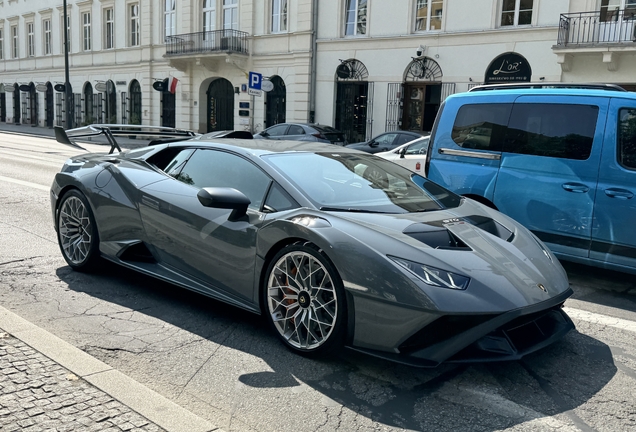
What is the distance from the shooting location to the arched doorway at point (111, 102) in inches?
1473

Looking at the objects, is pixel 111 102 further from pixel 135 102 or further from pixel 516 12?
pixel 516 12

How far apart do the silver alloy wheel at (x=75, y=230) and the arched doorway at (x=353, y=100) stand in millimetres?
19765

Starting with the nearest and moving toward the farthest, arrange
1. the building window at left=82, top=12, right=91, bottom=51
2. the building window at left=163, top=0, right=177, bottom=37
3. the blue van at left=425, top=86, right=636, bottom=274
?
the blue van at left=425, top=86, right=636, bottom=274 < the building window at left=163, top=0, right=177, bottom=37 < the building window at left=82, top=12, right=91, bottom=51

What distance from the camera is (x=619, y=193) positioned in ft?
17.7

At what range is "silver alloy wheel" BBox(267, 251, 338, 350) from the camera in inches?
143

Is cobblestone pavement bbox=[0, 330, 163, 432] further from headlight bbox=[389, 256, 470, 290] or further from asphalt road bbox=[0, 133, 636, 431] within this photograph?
headlight bbox=[389, 256, 470, 290]

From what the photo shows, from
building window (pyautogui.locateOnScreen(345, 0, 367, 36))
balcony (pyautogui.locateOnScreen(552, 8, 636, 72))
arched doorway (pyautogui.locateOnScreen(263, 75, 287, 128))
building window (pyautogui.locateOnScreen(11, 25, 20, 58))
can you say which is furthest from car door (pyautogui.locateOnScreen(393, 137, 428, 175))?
building window (pyautogui.locateOnScreen(11, 25, 20, 58))

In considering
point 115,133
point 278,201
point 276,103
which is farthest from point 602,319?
point 276,103

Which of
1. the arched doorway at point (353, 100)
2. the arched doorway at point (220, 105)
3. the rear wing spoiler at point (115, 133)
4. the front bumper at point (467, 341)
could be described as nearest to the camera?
the front bumper at point (467, 341)

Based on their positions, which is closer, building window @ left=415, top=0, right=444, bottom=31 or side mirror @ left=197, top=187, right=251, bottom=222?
side mirror @ left=197, top=187, right=251, bottom=222

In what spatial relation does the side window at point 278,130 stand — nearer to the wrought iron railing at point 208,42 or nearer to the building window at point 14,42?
the wrought iron railing at point 208,42

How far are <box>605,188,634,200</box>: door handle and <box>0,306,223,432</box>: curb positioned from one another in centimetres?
418

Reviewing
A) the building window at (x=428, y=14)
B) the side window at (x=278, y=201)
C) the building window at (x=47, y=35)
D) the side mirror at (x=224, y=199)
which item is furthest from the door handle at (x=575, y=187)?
the building window at (x=47, y=35)

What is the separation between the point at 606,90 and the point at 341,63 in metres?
20.4
